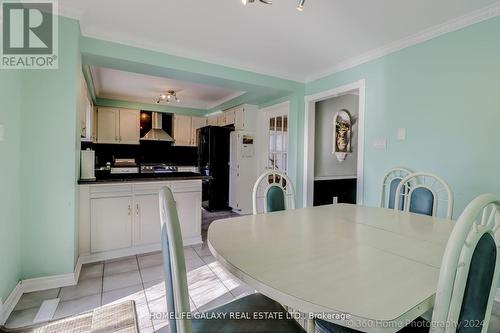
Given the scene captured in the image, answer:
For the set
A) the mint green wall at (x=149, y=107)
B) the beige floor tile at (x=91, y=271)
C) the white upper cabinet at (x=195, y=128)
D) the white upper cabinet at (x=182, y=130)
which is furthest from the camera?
the white upper cabinet at (x=195, y=128)

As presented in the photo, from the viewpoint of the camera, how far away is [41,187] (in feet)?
6.98

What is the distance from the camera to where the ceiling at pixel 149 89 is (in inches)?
165

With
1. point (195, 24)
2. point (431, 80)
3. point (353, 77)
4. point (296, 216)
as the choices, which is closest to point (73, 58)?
point (195, 24)

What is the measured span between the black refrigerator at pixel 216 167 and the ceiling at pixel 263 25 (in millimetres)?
2224

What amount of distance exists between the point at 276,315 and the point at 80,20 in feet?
9.37

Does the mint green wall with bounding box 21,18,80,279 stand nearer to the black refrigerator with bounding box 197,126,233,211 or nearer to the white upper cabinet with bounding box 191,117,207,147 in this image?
the black refrigerator with bounding box 197,126,233,211

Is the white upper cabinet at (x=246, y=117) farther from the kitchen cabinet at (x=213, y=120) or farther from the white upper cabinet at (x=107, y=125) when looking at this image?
the white upper cabinet at (x=107, y=125)

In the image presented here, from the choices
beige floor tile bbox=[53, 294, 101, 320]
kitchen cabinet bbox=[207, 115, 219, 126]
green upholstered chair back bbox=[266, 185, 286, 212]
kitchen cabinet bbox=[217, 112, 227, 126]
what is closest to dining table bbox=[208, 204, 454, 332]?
green upholstered chair back bbox=[266, 185, 286, 212]

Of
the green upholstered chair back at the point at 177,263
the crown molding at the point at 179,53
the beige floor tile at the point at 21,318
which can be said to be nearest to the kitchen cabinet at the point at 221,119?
the crown molding at the point at 179,53

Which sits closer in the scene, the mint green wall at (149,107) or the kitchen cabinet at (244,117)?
the kitchen cabinet at (244,117)

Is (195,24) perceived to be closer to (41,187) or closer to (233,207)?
(41,187)

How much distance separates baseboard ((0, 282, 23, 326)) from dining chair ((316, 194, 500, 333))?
2484mm

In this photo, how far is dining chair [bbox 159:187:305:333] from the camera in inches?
25.9

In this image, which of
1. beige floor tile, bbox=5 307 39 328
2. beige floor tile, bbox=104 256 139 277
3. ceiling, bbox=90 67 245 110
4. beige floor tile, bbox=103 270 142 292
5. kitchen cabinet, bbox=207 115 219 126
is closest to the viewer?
beige floor tile, bbox=5 307 39 328
